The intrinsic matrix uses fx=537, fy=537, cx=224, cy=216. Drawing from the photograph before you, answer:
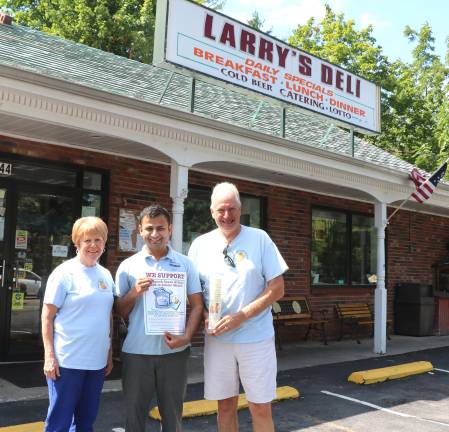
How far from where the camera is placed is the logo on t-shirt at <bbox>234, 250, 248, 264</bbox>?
3229 millimetres

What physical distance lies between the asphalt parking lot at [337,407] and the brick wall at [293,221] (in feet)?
8.45

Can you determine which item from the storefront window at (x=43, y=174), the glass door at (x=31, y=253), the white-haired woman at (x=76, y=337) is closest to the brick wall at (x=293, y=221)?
the storefront window at (x=43, y=174)

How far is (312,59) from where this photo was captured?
8586 millimetres

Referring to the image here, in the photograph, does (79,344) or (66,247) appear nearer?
(79,344)

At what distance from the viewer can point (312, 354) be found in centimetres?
859

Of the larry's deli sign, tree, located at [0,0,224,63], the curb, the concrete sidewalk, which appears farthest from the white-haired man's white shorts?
tree, located at [0,0,224,63]

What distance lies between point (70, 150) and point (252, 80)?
272 centimetres

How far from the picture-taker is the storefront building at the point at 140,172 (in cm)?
568

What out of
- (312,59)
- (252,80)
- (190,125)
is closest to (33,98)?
(190,125)

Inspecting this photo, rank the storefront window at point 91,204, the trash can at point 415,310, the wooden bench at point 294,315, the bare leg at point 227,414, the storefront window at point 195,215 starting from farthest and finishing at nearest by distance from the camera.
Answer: the trash can at point 415,310, the wooden bench at point 294,315, the storefront window at point 195,215, the storefront window at point 91,204, the bare leg at point 227,414

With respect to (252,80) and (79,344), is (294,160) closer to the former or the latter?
(252,80)

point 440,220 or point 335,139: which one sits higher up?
point 335,139

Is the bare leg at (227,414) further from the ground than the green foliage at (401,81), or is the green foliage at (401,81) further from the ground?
the green foliage at (401,81)

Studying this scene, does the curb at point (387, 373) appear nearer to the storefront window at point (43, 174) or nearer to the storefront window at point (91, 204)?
the storefront window at point (91, 204)
